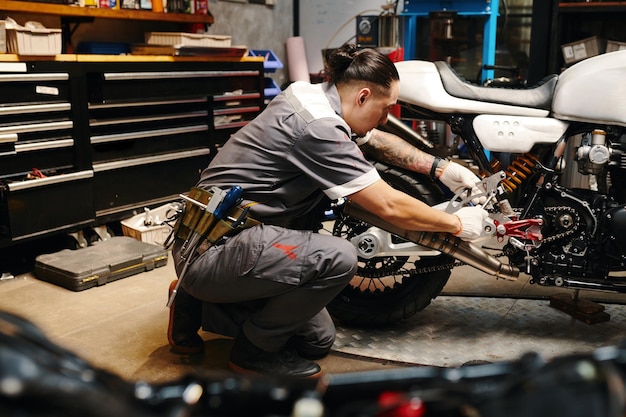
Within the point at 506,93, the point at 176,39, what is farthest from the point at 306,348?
the point at 176,39

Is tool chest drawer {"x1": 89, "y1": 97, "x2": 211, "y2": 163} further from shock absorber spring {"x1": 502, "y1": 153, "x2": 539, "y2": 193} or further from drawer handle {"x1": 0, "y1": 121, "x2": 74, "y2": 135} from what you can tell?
shock absorber spring {"x1": 502, "y1": 153, "x2": 539, "y2": 193}

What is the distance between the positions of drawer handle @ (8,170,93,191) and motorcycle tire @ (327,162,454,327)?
1494 mm

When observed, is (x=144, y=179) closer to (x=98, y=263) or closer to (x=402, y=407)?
(x=98, y=263)

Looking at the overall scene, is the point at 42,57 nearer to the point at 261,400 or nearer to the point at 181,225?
the point at 181,225

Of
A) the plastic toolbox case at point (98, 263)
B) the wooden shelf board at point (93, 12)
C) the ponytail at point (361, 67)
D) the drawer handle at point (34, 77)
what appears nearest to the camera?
the ponytail at point (361, 67)

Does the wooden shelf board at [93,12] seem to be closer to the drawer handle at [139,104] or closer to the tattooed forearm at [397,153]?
the drawer handle at [139,104]

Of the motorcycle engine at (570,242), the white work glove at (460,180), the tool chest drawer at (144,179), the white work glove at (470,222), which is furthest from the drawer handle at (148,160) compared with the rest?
the motorcycle engine at (570,242)

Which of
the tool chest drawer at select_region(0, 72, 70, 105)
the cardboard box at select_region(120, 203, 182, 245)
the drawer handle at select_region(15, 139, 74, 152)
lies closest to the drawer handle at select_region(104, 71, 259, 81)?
the tool chest drawer at select_region(0, 72, 70, 105)

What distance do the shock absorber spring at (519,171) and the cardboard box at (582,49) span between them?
1.91 meters

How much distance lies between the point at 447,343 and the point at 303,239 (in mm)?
764

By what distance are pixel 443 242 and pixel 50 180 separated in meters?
1.97

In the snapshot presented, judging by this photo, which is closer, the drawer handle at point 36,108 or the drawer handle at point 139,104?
the drawer handle at point 36,108

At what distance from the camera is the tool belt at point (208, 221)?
2180 millimetres

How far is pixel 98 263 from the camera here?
3.23m
